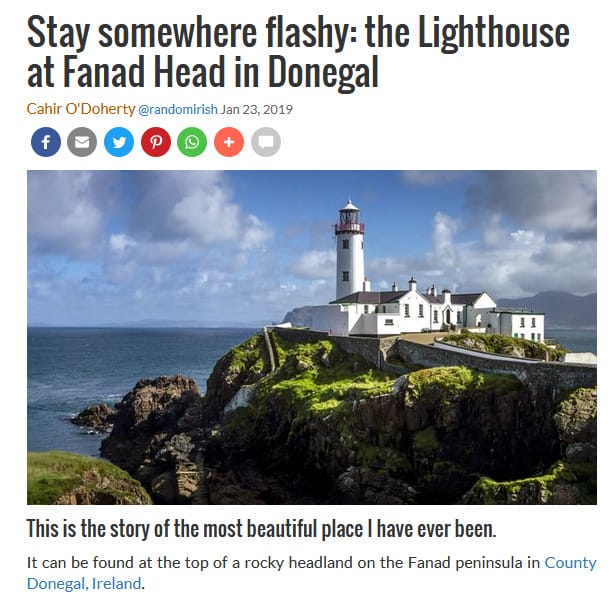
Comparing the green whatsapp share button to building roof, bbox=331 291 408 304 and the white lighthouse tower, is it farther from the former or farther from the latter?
the white lighthouse tower

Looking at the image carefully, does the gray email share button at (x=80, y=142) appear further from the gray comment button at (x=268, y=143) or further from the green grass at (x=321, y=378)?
the green grass at (x=321, y=378)

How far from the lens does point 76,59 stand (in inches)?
598

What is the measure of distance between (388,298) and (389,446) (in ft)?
51.4

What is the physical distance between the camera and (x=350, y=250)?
136 feet

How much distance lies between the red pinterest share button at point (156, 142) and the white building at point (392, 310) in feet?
74.0

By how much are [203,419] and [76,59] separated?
24699mm

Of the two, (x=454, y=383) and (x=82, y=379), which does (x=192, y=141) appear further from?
(x=82, y=379)

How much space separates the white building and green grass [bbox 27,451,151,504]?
1789cm

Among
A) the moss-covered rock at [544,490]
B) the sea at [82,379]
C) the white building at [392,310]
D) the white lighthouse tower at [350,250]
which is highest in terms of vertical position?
the white lighthouse tower at [350,250]

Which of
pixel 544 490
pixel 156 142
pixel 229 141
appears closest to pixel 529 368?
pixel 544 490

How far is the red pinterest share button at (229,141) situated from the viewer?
15.7m
